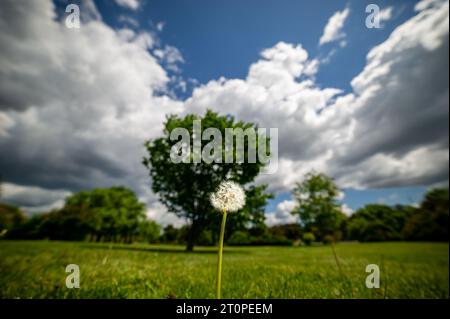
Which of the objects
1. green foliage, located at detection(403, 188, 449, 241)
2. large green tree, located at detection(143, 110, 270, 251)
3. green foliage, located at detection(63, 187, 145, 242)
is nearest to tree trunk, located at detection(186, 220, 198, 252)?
large green tree, located at detection(143, 110, 270, 251)

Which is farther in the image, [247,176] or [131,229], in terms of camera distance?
[131,229]

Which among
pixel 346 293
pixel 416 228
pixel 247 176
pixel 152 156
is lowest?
pixel 416 228

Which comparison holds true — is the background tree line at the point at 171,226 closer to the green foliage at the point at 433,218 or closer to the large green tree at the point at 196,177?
A: the green foliage at the point at 433,218

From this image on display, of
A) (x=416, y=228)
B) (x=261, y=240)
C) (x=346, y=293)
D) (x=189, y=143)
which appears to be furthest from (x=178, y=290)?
(x=416, y=228)

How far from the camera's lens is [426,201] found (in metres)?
39.8

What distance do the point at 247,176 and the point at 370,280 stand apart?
1515 centimetres

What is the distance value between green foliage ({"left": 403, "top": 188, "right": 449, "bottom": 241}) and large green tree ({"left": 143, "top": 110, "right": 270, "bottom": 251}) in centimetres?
3477

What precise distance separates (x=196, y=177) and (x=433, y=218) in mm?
42561

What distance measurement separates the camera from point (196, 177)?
60.7 feet

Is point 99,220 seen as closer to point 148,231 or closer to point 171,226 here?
point 148,231

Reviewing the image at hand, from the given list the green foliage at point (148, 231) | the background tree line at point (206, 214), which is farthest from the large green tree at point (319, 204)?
the green foliage at point (148, 231)

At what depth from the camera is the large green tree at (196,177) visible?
707 inches

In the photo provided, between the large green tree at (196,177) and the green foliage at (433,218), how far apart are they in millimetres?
34772
